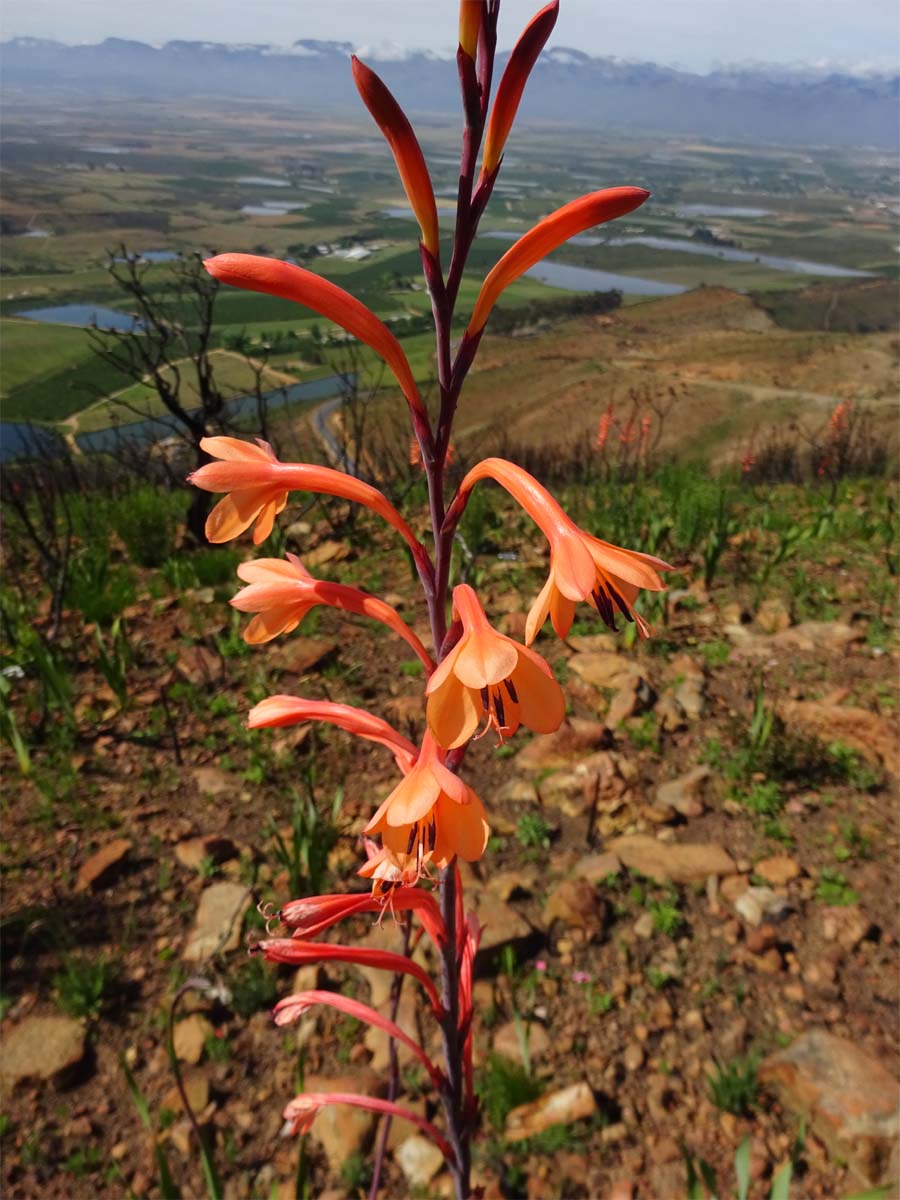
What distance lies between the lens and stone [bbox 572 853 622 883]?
3.85m

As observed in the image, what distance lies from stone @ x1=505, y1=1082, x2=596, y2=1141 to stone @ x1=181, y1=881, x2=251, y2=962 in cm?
149

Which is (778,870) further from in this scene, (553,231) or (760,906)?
(553,231)

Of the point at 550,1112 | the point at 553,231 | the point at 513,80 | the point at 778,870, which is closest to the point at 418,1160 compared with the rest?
the point at 550,1112

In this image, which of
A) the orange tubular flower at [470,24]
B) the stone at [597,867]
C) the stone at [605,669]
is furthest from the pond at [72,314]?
the orange tubular flower at [470,24]

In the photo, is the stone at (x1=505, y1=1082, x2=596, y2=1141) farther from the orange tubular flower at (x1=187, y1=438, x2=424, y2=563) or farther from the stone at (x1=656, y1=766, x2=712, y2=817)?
the orange tubular flower at (x1=187, y1=438, x2=424, y2=563)

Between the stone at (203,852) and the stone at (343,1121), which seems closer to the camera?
the stone at (343,1121)

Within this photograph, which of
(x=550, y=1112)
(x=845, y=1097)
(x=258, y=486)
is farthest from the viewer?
(x=550, y=1112)

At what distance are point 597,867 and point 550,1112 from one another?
1.23 metres

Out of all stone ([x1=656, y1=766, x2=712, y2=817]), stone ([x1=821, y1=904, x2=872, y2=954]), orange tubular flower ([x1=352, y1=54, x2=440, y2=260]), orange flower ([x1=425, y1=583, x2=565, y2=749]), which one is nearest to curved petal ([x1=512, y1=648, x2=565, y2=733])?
orange flower ([x1=425, y1=583, x2=565, y2=749])

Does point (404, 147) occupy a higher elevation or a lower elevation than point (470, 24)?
lower

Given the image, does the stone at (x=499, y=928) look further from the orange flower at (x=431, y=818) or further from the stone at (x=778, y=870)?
the orange flower at (x=431, y=818)

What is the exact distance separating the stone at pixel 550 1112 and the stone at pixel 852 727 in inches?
109

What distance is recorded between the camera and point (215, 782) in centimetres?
447

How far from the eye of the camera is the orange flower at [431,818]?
1374 mm
